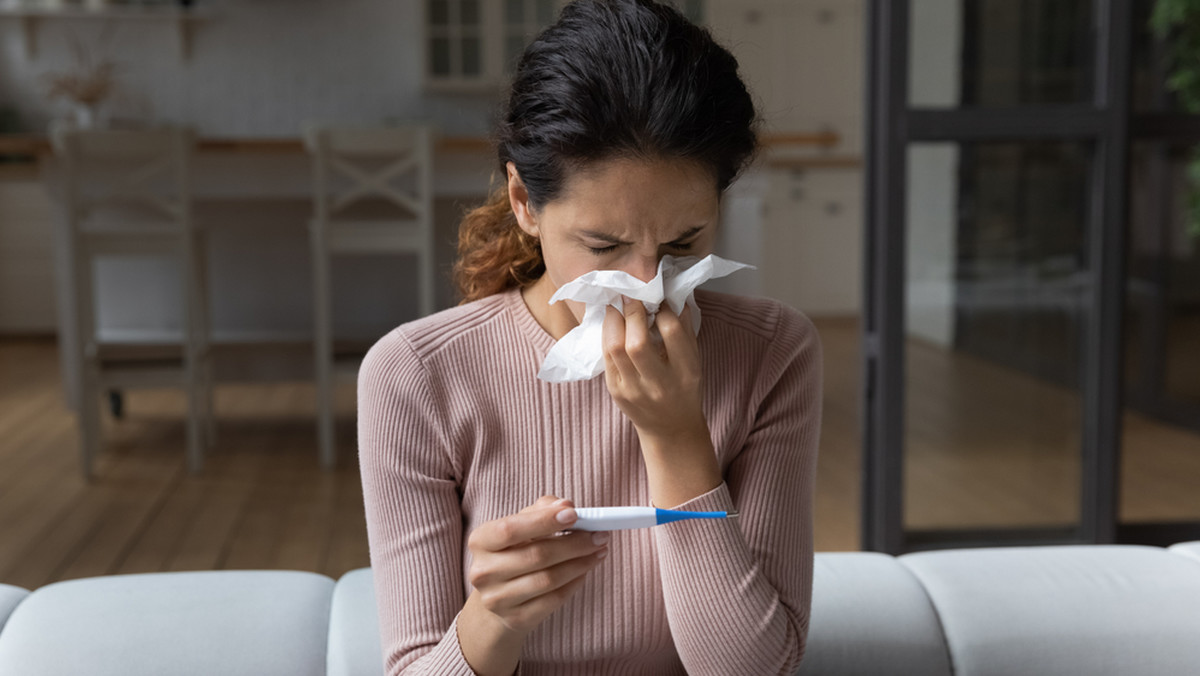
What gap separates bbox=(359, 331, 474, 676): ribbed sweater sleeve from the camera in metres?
0.93

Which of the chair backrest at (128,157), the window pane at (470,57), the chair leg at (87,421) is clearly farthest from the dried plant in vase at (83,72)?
the chair leg at (87,421)

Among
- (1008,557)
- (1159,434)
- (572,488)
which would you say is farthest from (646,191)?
(1159,434)

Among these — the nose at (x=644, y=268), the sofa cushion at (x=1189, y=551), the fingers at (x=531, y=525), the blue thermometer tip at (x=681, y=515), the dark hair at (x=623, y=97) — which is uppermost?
the dark hair at (x=623, y=97)

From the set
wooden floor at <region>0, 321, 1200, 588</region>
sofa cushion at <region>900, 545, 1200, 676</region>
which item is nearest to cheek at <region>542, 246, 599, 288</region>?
sofa cushion at <region>900, 545, 1200, 676</region>

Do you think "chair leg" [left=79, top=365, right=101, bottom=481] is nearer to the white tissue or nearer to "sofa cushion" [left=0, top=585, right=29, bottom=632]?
"sofa cushion" [left=0, top=585, right=29, bottom=632]

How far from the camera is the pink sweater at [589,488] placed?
2.97 feet

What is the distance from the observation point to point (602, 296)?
0.89 metres

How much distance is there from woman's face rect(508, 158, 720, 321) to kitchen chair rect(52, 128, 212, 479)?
2692 mm

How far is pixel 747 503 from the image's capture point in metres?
0.96

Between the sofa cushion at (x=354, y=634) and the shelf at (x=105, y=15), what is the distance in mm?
5983

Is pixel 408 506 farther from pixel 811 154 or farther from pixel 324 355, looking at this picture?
pixel 811 154

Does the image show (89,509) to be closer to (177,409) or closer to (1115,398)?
(177,409)

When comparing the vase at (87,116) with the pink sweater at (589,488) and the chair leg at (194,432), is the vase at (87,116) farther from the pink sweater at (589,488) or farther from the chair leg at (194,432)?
the pink sweater at (589,488)

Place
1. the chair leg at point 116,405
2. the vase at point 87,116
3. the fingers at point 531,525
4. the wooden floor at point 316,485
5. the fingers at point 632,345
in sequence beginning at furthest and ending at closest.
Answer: the vase at point 87,116
the chair leg at point 116,405
the wooden floor at point 316,485
the fingers at point 632,345
the fingers at point 531,525
